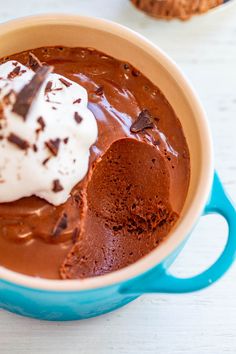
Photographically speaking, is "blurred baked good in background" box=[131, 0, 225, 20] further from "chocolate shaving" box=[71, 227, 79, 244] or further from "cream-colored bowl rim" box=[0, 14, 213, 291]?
"chocolate shaving" box=[71, 227, 79, 244]

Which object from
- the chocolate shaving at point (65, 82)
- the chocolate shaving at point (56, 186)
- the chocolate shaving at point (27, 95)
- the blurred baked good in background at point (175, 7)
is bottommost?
the chocolate shaving at point (56, 186)

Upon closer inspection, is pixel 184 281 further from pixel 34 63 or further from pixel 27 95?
pixel 34 63

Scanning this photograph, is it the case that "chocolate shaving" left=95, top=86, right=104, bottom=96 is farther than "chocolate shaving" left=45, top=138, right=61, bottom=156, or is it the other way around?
"chocolate shaving" left=95, top=86, right=104, bottom=96

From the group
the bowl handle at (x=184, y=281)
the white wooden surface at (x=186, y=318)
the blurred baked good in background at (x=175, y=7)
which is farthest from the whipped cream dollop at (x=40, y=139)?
the blurred baked good in background at (x=175, y=7)

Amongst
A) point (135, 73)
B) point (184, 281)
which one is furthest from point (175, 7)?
point (184, 281)

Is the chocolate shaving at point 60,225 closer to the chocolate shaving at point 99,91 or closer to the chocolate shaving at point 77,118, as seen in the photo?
the chocolate shaving at point 77,118

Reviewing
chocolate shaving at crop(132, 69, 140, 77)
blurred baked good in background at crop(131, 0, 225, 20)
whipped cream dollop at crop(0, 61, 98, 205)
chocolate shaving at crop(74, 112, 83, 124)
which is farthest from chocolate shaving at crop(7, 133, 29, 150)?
blurred baked good in background at crop(131, 0, 225, 20)
